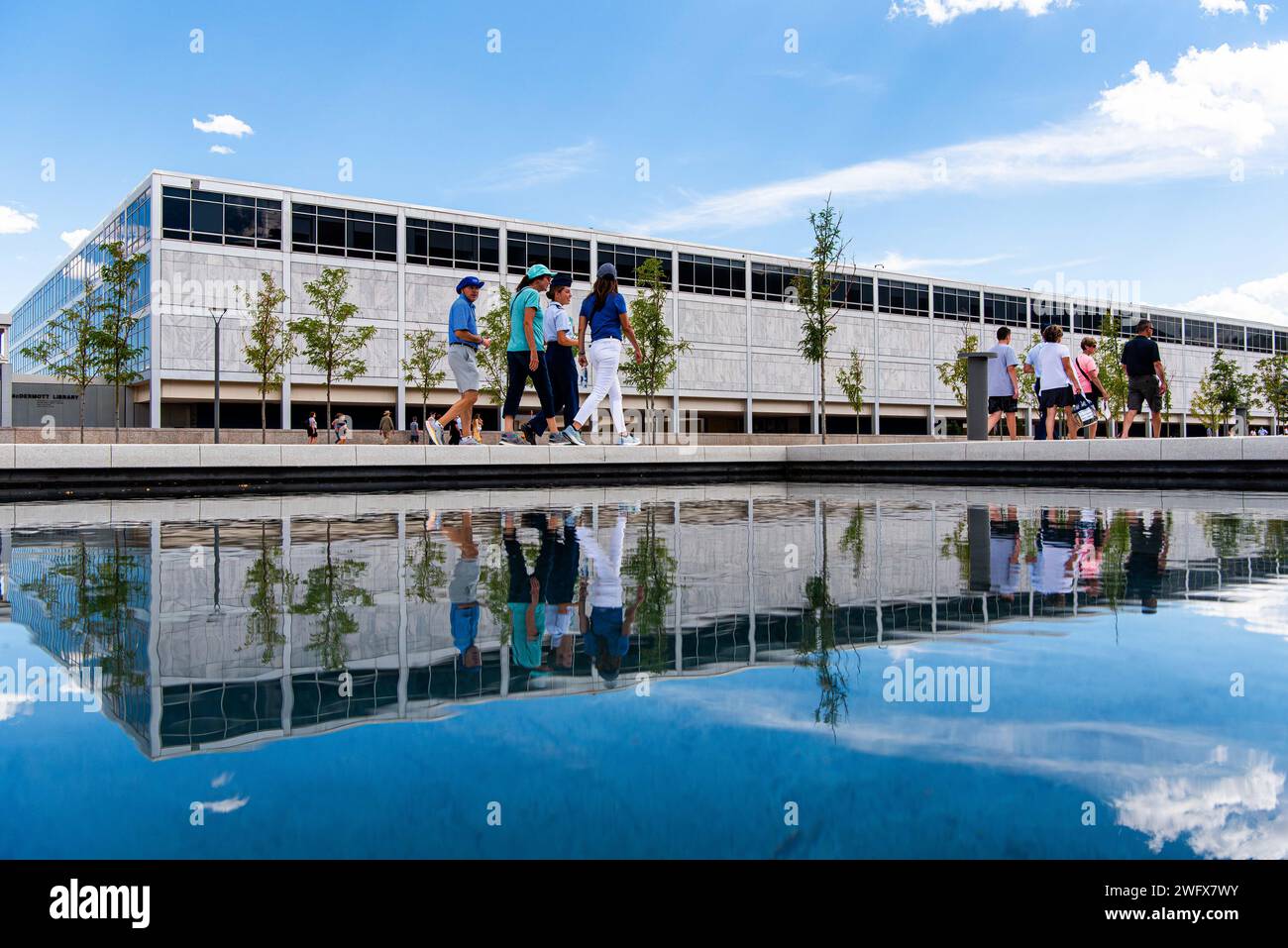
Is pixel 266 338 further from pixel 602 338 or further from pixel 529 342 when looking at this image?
pixel 602 338

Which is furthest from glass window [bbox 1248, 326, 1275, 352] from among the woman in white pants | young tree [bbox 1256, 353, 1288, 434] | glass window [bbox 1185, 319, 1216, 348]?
the woman in white pants

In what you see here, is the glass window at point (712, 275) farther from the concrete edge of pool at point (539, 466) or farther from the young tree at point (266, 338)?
the concrete edge of pool at point (539, 466)

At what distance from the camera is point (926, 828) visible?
1694 millimetres

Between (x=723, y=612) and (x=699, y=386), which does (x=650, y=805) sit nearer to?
(x=723, y=612)

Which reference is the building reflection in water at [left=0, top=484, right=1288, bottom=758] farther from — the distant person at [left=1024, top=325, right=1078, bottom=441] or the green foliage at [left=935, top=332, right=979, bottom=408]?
the green foliage at [left=935, top=332, right=979, bottom=408]

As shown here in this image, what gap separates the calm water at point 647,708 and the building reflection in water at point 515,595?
2 cm

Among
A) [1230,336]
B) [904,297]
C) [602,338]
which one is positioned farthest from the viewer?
[1230,336]

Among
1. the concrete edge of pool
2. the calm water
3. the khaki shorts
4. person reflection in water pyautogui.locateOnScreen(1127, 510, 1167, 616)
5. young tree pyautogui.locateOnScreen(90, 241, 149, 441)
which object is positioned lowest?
the calm water

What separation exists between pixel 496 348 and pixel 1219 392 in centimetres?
6776

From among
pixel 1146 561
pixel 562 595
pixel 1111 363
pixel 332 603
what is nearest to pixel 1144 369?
pixel 1146 561

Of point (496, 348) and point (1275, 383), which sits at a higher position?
point (1275, 383)

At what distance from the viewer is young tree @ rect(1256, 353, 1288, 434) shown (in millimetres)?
85188

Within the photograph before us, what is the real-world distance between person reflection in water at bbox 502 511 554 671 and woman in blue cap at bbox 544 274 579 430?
22.4 feet

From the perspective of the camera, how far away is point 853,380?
68312 millimetres
